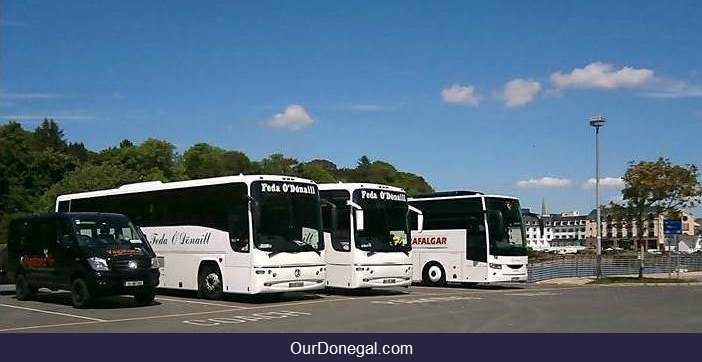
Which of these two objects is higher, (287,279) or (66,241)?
(66,241)

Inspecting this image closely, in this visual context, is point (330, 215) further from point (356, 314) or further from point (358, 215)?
point (356, 314)

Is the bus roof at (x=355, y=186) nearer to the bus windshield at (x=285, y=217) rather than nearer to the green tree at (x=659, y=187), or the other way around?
the bus windshield at (x=285, y=217)

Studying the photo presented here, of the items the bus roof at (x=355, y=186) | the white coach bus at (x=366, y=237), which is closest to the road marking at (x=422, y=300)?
the white coach bus at (x=366, y=237)

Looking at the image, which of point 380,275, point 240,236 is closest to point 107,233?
point 240,236

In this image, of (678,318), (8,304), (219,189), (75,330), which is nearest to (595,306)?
(678,318)

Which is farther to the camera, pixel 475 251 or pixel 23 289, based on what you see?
pixel 475 251

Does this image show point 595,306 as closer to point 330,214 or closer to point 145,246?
point 330,214

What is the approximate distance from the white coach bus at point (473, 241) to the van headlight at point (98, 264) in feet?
48.1

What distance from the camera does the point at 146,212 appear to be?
78.1ft

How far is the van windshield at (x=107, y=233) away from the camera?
18547 mm

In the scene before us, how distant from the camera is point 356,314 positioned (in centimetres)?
1725

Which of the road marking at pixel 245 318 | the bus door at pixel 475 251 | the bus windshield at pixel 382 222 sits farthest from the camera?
the bus door at pixel 475 251

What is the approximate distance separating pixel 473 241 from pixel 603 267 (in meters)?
15.7

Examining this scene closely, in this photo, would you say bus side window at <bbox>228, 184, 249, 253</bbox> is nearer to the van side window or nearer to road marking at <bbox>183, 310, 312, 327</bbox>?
road marking at <bbox>183, 310, 312, 327</bbox>
